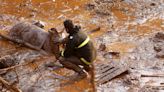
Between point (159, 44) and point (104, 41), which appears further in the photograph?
point (104, 41)

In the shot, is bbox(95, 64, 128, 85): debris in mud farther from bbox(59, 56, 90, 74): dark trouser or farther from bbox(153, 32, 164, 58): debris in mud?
bbox(153, 32, 164, 58): debris in mud

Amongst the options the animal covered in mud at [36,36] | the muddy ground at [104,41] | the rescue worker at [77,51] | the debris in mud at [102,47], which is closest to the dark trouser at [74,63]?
the rescue worker at [77,51]

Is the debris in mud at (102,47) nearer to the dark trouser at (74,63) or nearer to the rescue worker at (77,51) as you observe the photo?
the rescue worker at (77,51)

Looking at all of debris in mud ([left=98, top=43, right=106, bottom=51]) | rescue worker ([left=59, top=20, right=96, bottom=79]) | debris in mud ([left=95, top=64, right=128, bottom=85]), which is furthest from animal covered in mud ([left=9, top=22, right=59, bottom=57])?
debris in mud ([left=98, top=43, right=106, bottom=51])

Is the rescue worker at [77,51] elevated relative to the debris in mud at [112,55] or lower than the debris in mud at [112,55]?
elevated

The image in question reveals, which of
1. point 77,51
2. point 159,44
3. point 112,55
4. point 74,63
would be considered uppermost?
point 77,51

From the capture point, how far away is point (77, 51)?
1034 cm

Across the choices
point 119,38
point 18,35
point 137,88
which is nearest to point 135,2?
point 119,38

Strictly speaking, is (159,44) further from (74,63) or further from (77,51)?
(77,51)

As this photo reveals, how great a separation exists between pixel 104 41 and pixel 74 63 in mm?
2968

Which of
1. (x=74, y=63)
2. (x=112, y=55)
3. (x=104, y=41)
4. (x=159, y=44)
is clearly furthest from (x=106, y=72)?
(x=159, y=44)

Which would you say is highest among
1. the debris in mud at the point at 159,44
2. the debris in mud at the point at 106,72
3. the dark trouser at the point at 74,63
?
the dark trouser at the point at 74,63

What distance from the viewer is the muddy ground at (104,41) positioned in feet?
35.5

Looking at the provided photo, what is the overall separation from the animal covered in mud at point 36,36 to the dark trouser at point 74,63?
0.73m
